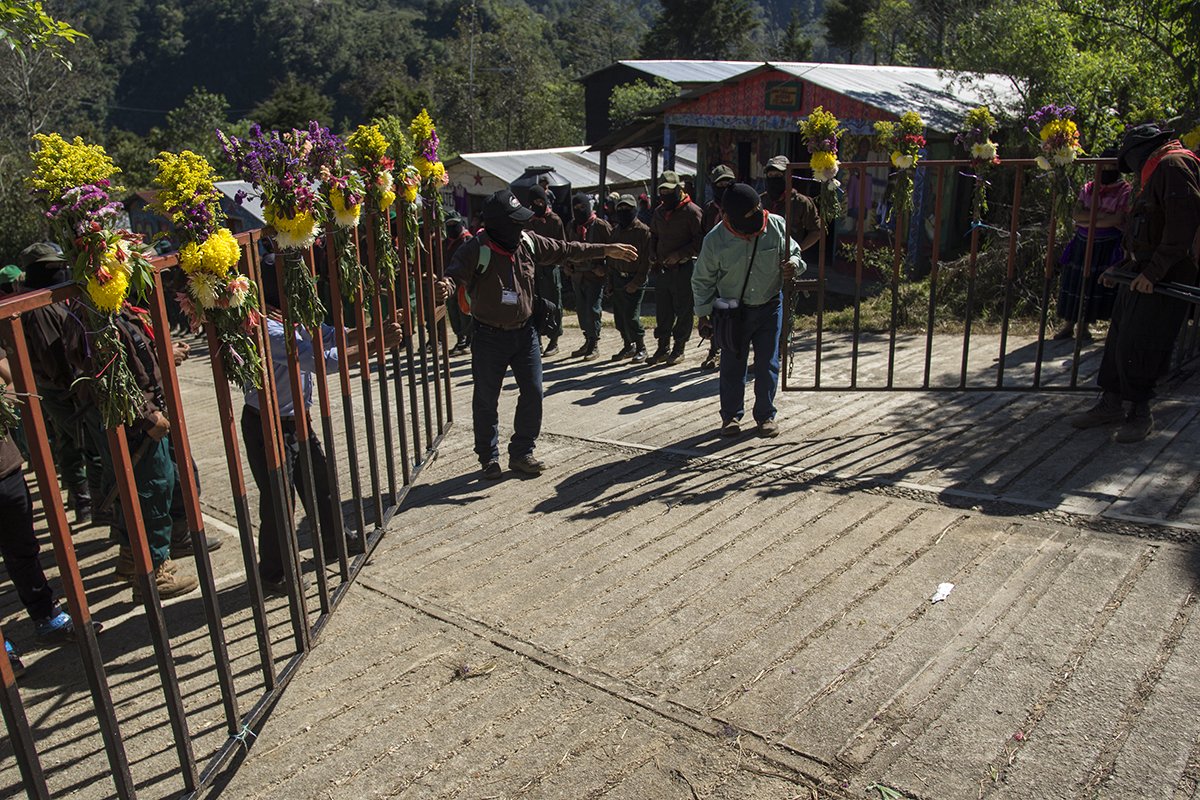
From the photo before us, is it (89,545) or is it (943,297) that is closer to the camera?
(89,545)

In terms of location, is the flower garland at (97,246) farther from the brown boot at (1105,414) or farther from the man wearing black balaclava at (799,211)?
the man wearing black balaclava at (799,211)

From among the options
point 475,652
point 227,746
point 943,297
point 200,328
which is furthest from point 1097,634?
point 943,297

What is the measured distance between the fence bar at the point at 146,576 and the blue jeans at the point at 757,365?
4.48 metres

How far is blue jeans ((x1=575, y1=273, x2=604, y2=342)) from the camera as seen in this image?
34.3 feet

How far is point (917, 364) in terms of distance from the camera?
29.3 feet

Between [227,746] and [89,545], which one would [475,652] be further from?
[89,545]

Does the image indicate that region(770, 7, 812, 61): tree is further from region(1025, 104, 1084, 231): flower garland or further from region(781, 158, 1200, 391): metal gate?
region(1025, 104, 1084, 231): flower garland

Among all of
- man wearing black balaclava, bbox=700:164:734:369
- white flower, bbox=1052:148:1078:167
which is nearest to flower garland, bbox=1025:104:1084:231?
white flower, bbox=1052:148:1078:167

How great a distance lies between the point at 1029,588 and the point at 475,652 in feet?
8.20

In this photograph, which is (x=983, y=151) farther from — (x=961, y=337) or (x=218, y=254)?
(x=218, y=254)

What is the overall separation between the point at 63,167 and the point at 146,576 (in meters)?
Result: 1.24

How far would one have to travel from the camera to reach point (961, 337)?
1038 centimetres

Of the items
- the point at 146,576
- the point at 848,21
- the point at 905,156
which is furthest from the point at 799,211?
the point at 848,21

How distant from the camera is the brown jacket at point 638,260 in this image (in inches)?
392
